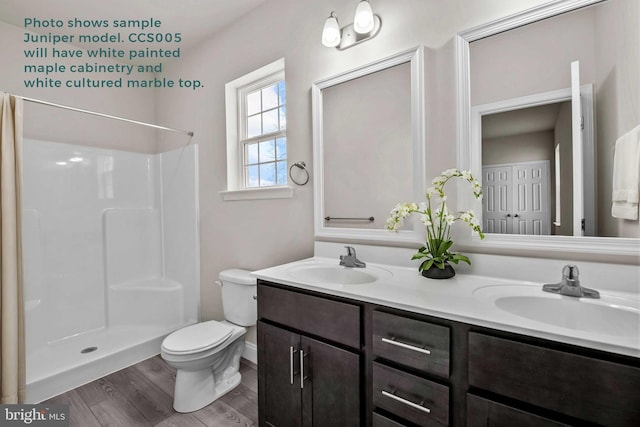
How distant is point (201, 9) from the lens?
7.13 ft

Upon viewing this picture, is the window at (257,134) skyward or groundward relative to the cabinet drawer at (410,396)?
skyward

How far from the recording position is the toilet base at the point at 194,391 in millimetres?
1755

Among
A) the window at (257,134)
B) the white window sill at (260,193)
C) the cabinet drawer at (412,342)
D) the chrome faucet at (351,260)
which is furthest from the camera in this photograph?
the window at (257,134)

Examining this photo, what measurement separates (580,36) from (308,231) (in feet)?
5.06

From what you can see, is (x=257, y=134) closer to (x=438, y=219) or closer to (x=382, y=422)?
(x=438, y=219)

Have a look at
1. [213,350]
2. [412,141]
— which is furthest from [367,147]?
[213,350]

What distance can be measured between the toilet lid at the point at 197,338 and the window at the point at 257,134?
0.95 m

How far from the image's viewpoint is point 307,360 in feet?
4.12

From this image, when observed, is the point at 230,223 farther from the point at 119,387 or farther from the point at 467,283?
the point at 467,283

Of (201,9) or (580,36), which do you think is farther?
(201,9)

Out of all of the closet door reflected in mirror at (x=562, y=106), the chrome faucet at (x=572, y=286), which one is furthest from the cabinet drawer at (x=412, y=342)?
the closet door reflected in mirror at (x=562, y=106)

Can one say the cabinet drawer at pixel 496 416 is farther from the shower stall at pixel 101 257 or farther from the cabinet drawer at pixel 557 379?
the shower stall at pixel 101 257

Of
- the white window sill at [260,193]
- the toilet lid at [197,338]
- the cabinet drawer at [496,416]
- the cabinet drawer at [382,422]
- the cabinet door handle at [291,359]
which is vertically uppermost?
the white window sill at [260,193]

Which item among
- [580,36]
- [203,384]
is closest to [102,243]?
[203,384]
